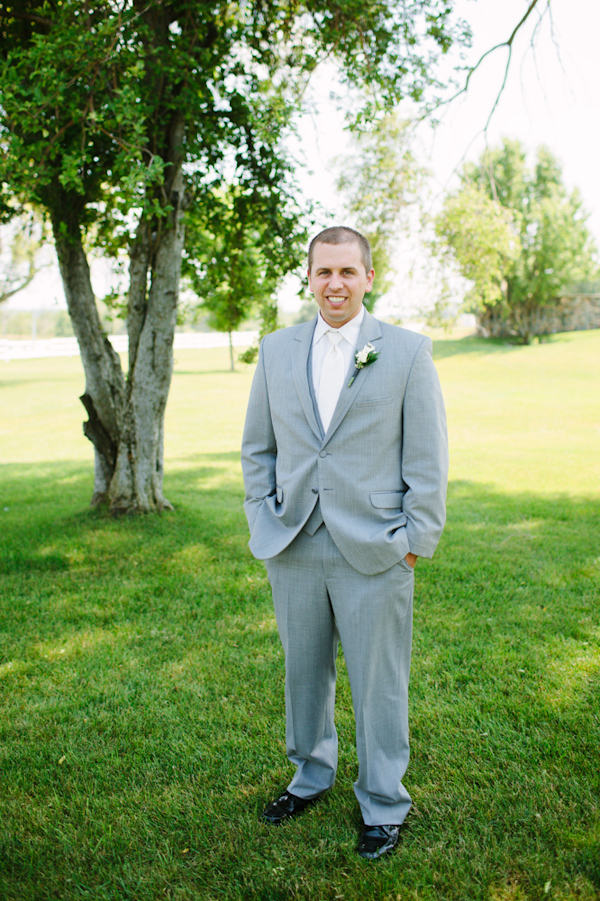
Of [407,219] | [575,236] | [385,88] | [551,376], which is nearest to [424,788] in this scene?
[385,88]

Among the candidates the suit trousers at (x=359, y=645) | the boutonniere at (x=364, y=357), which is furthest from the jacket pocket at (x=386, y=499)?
the boutonniere at (x=364, y=357)

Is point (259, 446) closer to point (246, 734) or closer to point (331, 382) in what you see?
point (331, 382)

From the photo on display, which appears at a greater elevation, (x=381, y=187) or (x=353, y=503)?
(x=381, y=187)

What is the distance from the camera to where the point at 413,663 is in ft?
13.7

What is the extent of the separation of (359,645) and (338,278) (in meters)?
1.45

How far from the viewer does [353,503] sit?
103 inches

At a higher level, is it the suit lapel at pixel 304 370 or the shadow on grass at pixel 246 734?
the suit lapel at pixel 304 370

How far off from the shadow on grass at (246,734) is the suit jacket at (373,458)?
3.91 feet

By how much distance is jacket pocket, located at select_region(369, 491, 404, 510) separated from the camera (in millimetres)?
2584

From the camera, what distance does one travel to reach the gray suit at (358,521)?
2.56 metres

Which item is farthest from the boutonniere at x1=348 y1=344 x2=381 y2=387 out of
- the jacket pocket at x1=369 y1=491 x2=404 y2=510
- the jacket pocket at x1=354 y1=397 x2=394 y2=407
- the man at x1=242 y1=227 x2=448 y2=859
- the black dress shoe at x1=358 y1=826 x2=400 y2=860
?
the black dress shoe at x1=358 y1=826 x2=400 y2=860

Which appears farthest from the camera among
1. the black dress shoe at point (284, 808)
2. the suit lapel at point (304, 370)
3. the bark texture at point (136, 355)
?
the bark texture at point (136, 355)

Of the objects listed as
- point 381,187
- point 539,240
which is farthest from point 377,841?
point 539,240

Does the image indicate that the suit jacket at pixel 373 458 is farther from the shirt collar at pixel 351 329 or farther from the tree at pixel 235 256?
the tree at pixel 235 256
